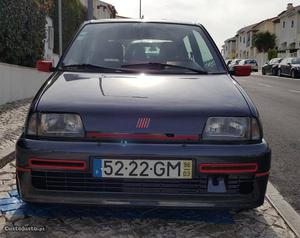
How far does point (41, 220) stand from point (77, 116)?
0.91 metres

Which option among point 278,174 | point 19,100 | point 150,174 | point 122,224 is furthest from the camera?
point 19,100

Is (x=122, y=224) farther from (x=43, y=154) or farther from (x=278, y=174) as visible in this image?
(x=278, y=174)

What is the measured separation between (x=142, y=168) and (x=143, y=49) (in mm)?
1604

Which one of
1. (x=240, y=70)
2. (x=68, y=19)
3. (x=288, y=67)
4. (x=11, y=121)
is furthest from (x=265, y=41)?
(x=240, y=70)

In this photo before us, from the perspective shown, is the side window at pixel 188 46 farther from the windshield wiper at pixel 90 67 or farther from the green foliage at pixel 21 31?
the green foliage at pixel 21 31

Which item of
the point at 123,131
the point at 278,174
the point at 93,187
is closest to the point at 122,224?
the point at 93,187

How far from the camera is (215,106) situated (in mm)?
3105

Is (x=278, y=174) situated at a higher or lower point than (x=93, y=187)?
lower

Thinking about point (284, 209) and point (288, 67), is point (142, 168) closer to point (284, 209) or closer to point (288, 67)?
point (284, 209)

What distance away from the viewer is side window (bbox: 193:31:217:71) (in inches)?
161

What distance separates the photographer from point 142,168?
291 cm

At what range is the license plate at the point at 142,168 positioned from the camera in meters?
2.91

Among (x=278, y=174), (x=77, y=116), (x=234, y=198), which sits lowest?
(x=278, y=174)

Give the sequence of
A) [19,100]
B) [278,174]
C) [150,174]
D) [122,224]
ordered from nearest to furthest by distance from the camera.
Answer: [150,174], [122,224], [278,174], [19,100]
